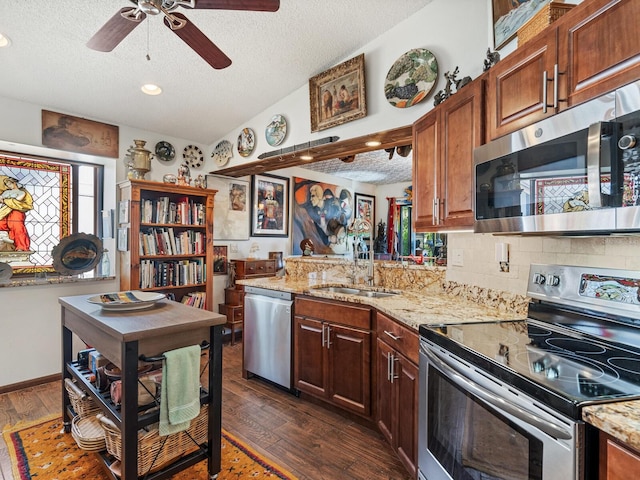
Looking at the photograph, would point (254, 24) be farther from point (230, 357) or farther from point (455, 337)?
point (230, 357)

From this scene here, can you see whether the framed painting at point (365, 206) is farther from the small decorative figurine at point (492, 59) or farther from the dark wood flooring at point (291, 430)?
the small decorative figurine at point (492, 59)

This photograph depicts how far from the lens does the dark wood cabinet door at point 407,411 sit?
172cm

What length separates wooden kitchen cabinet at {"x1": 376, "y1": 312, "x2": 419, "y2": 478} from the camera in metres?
1.73

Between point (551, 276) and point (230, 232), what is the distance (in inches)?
142

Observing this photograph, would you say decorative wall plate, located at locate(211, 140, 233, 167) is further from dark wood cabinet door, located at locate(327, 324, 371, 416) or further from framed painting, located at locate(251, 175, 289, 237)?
dark wood cabinet door, located at locate(327, 324, 371, 416)

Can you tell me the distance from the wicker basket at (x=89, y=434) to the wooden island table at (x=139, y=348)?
9 cm

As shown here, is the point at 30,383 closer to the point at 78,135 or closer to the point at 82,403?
the point at 82,403

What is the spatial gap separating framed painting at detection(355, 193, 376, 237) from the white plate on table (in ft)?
17.0

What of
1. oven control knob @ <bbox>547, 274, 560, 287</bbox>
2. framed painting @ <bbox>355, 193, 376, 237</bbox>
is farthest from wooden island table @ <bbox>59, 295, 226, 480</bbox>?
framed painting @ <bbox>355, 193, 376, 237</bbox>

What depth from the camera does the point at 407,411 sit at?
179 cm

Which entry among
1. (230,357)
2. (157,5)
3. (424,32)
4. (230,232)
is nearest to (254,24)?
(157,5)

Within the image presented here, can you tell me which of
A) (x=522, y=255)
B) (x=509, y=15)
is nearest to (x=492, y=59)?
(x=509, y=15)

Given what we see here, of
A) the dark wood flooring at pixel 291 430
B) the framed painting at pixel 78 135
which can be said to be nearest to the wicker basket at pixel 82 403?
the dark wood flooring at pixel 291 430

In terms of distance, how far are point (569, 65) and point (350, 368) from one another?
202 centimetres
